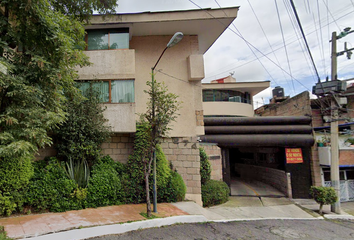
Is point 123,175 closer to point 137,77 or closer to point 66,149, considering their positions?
point 66,149

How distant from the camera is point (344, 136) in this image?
13.1 meters

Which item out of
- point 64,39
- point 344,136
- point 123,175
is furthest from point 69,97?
point 344,136

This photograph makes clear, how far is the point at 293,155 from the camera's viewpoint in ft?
42.1

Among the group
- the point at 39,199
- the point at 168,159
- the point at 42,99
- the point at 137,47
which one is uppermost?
the point at 137,47

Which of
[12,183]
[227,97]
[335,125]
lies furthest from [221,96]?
[12,183]

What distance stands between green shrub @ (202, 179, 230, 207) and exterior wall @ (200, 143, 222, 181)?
599 mm

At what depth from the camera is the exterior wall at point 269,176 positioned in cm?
1277

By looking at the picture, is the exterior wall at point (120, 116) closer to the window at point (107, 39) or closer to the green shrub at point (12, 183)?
the window at point (107, 39)

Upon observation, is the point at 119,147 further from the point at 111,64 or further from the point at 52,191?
the point at 111,64

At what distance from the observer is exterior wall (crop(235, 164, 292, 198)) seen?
12.8 metres

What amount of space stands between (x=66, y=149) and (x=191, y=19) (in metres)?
6.95

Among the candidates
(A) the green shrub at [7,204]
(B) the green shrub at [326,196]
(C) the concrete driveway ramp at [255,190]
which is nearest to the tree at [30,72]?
(A) the green shrub at [7,204]

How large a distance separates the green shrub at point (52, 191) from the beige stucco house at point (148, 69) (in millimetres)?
2180

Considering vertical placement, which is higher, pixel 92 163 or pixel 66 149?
pixel 66 149
